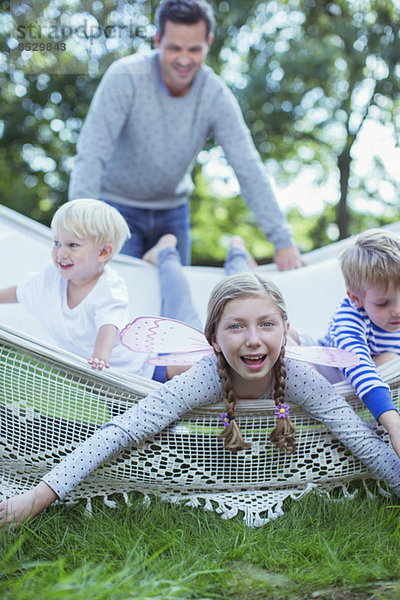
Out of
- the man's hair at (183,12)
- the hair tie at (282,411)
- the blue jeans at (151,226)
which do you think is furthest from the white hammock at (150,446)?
the man's hair at (183,12)

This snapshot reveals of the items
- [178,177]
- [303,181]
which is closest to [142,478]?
[178,177]

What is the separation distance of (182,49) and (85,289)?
1.01 m

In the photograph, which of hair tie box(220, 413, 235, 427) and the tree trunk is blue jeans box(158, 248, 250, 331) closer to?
hair tie box(220, 413, 235, 427)

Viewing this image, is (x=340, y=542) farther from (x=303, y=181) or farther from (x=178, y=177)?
(x=303, y=181)

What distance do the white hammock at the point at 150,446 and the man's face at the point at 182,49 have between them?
1.26 meters

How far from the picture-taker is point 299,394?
159cm

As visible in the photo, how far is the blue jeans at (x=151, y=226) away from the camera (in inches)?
107

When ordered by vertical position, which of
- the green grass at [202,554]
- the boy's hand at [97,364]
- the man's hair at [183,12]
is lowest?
the green grass at [202,554]

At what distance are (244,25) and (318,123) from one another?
123 cm

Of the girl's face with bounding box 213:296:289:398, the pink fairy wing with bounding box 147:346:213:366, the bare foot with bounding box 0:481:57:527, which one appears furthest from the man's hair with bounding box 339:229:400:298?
the bare foot with bounding box 0:481:57:527

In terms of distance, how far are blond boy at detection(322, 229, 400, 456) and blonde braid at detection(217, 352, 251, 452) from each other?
31 cm

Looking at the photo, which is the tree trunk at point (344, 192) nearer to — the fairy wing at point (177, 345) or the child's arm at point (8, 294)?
the child's arm at point (8, 294)

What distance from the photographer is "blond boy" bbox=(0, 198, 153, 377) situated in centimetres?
187

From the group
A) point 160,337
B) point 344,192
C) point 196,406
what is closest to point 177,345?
point 160,337
